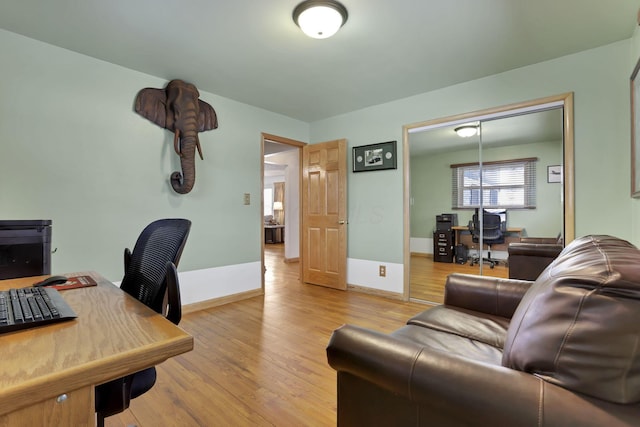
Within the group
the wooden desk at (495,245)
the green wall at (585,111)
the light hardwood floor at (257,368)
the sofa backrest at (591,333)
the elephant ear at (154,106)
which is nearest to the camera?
the sofa backrest at (591,333)

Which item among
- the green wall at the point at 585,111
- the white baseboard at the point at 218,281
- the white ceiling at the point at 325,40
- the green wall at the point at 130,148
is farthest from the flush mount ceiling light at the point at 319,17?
the white baseboard at the point at 218,281

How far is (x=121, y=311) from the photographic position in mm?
919

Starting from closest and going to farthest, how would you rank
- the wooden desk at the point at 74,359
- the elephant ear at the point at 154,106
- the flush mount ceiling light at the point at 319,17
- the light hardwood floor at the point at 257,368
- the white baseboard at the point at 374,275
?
the wooden desk at the point at 74,359 → the light hardwood floor at the point at 257,368 → the flush mount ceiling light at the point at 319,17 → the elephant ear at the point at 154,106 → the white baseboard at the point at 374,275

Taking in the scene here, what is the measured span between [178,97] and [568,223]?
3.76m

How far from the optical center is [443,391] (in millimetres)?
785

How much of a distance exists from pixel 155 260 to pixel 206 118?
2.65 m

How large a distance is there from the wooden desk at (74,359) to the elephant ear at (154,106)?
102 inches

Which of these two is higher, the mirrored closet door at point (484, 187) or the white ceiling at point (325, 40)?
the white ceiling at point (325, 40)

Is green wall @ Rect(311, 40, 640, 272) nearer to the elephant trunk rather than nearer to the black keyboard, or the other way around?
the elephant trunk

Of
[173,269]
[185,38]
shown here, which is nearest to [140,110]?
[185,38]

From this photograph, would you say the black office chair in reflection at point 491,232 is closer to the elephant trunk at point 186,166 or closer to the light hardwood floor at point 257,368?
the light hardwood floor at point 257,368

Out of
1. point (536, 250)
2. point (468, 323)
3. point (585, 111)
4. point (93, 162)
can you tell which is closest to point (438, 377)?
point (468, 323)

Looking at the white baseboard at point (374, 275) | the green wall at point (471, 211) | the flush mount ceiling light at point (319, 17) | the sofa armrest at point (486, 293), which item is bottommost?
the white baseboard at point (374, 275)

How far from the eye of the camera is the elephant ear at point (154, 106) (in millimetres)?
2938
